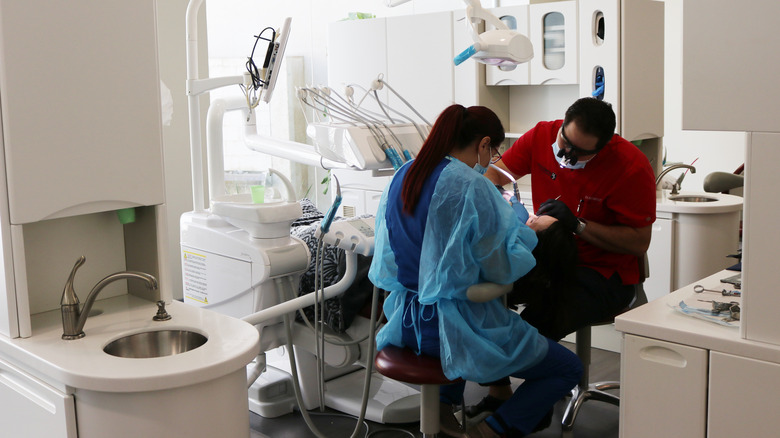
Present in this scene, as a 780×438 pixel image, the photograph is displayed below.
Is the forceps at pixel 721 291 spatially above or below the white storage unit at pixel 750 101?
below

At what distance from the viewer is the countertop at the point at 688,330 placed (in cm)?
163

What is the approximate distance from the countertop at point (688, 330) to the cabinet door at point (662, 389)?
20 millimetres

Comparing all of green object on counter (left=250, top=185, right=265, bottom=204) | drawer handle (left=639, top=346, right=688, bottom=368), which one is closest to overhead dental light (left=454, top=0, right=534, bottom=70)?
green object on counter (left=250, top=185, right=265, bottom=204)

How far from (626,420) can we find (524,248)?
1.96 feet

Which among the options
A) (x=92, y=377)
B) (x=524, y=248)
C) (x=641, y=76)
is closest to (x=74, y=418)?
(x=92, y=377)

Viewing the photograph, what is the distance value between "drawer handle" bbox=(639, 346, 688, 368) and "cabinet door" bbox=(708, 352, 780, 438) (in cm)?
7

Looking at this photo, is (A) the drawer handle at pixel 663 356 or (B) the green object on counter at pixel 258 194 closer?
(A) the drawer handle at pixel 663 356

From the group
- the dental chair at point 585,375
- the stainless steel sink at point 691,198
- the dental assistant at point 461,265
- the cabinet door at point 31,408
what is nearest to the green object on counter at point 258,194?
the dental assistant at point 461,265

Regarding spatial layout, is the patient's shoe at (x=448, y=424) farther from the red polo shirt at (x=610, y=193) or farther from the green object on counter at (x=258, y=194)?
the green object on counter at (x=258, y=194)

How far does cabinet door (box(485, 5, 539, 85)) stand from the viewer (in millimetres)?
4031

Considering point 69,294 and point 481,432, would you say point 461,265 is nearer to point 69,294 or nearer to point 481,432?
point 481,432

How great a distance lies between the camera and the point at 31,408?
73.8 inches

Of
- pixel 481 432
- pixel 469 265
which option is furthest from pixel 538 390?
pixel 469 265

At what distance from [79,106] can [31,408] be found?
75 centimetres
